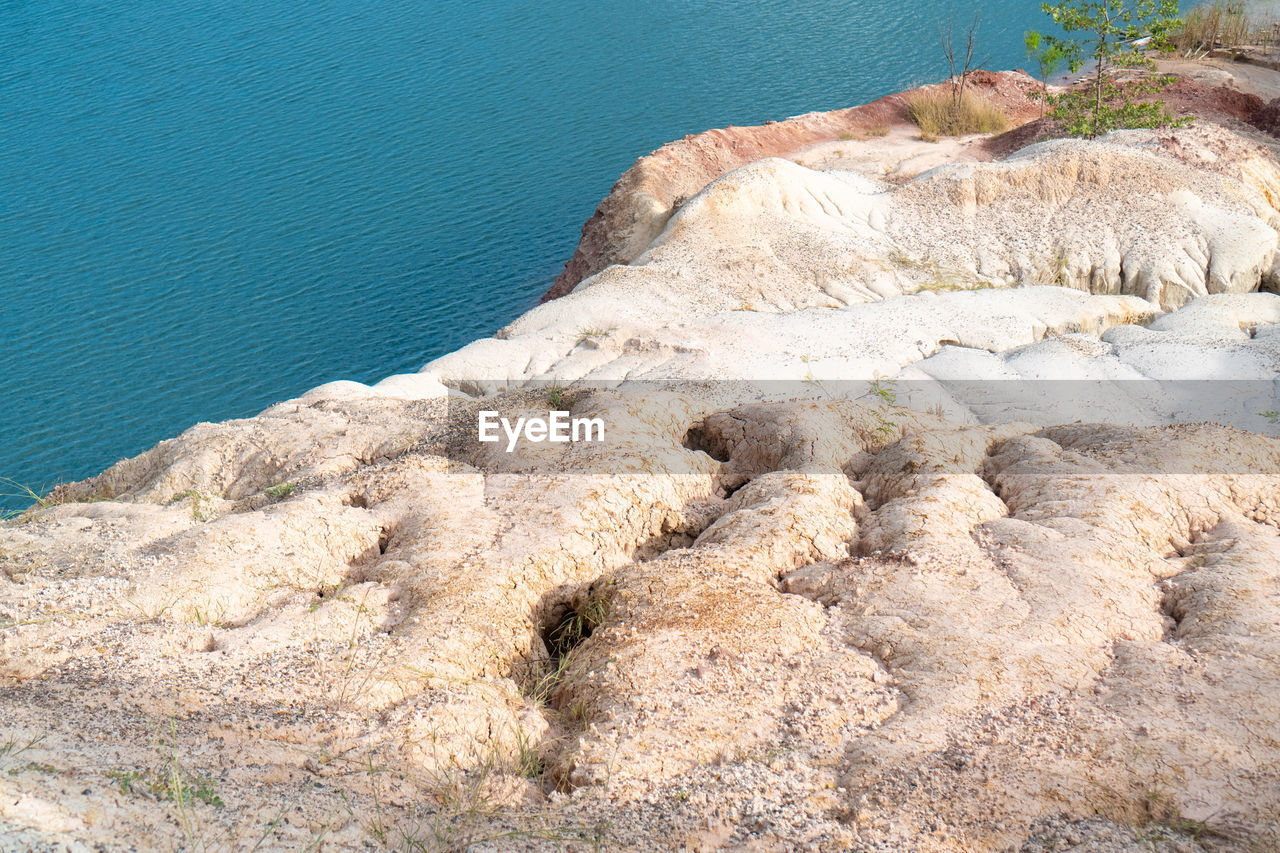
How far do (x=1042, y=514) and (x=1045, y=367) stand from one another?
608cm

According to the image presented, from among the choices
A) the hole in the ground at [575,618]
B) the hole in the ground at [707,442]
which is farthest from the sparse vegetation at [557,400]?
the hole in the ground at [575,618]

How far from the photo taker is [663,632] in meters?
5.77

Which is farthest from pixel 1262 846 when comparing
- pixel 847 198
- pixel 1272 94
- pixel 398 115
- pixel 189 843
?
pixel 398 115

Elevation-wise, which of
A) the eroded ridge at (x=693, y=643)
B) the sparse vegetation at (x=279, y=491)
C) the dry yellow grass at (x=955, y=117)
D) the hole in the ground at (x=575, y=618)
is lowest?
the hole in the ground at (x=575, y=618)

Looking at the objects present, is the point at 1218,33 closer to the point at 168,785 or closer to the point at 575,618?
the point at 575,618

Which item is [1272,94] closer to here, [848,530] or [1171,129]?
[1171,129]

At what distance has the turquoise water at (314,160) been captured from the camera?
19.9m

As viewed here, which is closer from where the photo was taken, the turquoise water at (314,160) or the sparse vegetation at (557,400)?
the sparse vegetation at (557,400)

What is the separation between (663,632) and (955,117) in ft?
83.8

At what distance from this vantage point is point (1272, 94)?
26641 mm

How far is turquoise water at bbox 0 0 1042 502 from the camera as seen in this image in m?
19.9

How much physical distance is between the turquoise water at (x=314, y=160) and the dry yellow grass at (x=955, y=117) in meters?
4.54

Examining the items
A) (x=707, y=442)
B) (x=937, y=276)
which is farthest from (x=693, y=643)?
(x=937, y=276)

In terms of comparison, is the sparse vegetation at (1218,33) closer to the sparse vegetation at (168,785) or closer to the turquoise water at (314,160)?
the turquoise water at (314,160)
